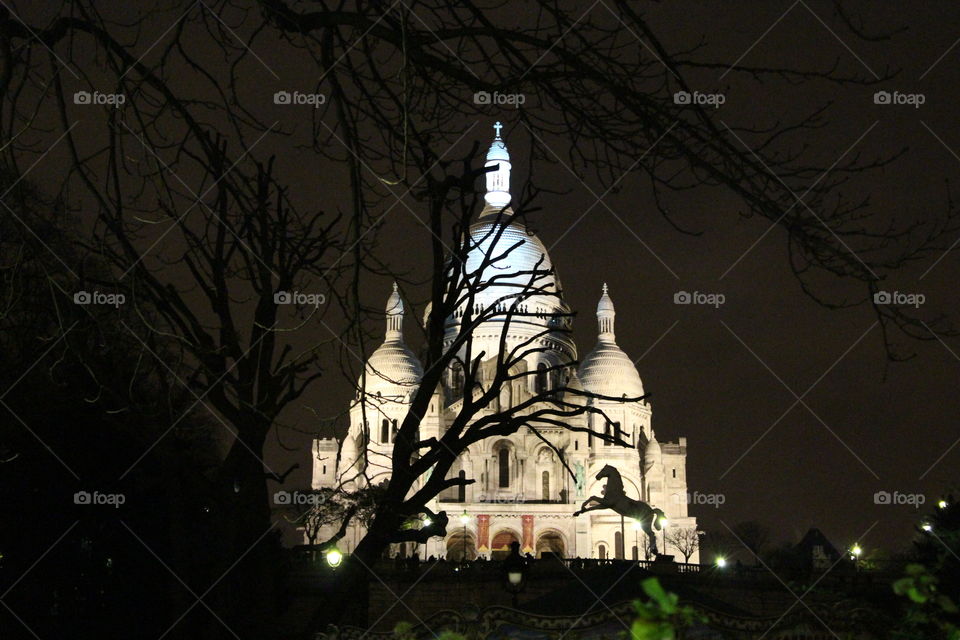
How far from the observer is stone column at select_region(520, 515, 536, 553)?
65.0 m

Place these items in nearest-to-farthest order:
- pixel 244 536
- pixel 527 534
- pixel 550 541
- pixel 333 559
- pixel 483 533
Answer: pixel 244 536
pixel 333 559
pixel 527 534
pixel 483 533
pixel 550 541

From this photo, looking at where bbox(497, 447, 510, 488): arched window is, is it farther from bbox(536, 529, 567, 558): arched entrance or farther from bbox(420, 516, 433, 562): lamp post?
bbox(420, 516, 433, 562): lamp post

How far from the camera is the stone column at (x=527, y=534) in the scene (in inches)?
2559

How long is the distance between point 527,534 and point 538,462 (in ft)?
20.3

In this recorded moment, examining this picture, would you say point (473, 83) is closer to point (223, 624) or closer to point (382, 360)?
point (223, 624)

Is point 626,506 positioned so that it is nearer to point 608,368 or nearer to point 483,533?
point 483,533

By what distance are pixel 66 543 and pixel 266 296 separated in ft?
67.4

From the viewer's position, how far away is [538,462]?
70.6 m

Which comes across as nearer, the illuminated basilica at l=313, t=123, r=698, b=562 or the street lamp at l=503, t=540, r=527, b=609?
the street lamp at l=503, t=540, r=527, b=609

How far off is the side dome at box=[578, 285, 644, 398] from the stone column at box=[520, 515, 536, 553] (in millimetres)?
9674

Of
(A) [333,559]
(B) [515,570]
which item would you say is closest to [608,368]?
(A) [333,559]

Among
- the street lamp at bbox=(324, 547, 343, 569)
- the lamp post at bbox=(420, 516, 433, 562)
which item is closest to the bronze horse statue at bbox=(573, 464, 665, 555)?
the lamp post at bbox=(420, 516, 433, 562)

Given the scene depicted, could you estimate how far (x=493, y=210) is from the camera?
80.2m

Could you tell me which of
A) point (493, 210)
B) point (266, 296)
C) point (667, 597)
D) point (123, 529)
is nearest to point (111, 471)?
point (123, 529)
